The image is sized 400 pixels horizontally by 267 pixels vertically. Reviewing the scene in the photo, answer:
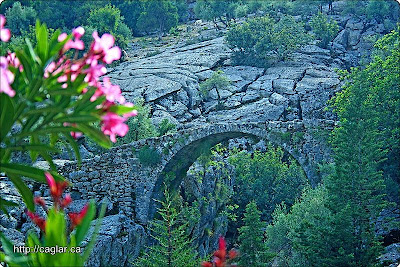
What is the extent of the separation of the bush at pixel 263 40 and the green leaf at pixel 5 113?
3248 cm

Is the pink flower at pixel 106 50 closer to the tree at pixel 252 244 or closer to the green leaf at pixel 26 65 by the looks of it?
the green leaf at pixel 26 65

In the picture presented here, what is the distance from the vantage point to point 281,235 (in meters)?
19.9

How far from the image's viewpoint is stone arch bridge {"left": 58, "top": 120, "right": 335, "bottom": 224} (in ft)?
61.8

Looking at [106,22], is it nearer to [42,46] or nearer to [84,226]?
[42,46]

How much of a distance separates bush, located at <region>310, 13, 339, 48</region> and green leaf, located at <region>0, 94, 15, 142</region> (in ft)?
121

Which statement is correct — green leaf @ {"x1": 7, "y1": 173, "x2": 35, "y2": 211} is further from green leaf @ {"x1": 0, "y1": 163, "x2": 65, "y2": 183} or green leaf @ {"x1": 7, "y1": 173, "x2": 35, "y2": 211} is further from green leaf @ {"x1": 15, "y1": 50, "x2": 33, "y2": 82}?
green leaf @ {"x1": 15, "y1": 50, "x2": 33, "y2": 82}

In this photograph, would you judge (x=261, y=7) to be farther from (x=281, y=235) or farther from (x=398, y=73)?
(x=281, y=235)

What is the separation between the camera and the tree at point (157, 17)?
45.9 m

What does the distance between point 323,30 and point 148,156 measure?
23508mm

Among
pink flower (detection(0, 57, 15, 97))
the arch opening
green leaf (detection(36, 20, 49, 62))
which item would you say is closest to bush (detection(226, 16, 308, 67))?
the arch opening

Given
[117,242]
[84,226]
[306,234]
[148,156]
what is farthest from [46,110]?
[148,156]

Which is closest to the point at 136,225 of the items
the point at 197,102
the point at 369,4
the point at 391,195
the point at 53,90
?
the point at 391,195

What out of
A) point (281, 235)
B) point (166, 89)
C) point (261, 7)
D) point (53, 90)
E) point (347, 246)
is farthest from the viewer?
point (261, 7)

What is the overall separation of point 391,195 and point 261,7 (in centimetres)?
3139
